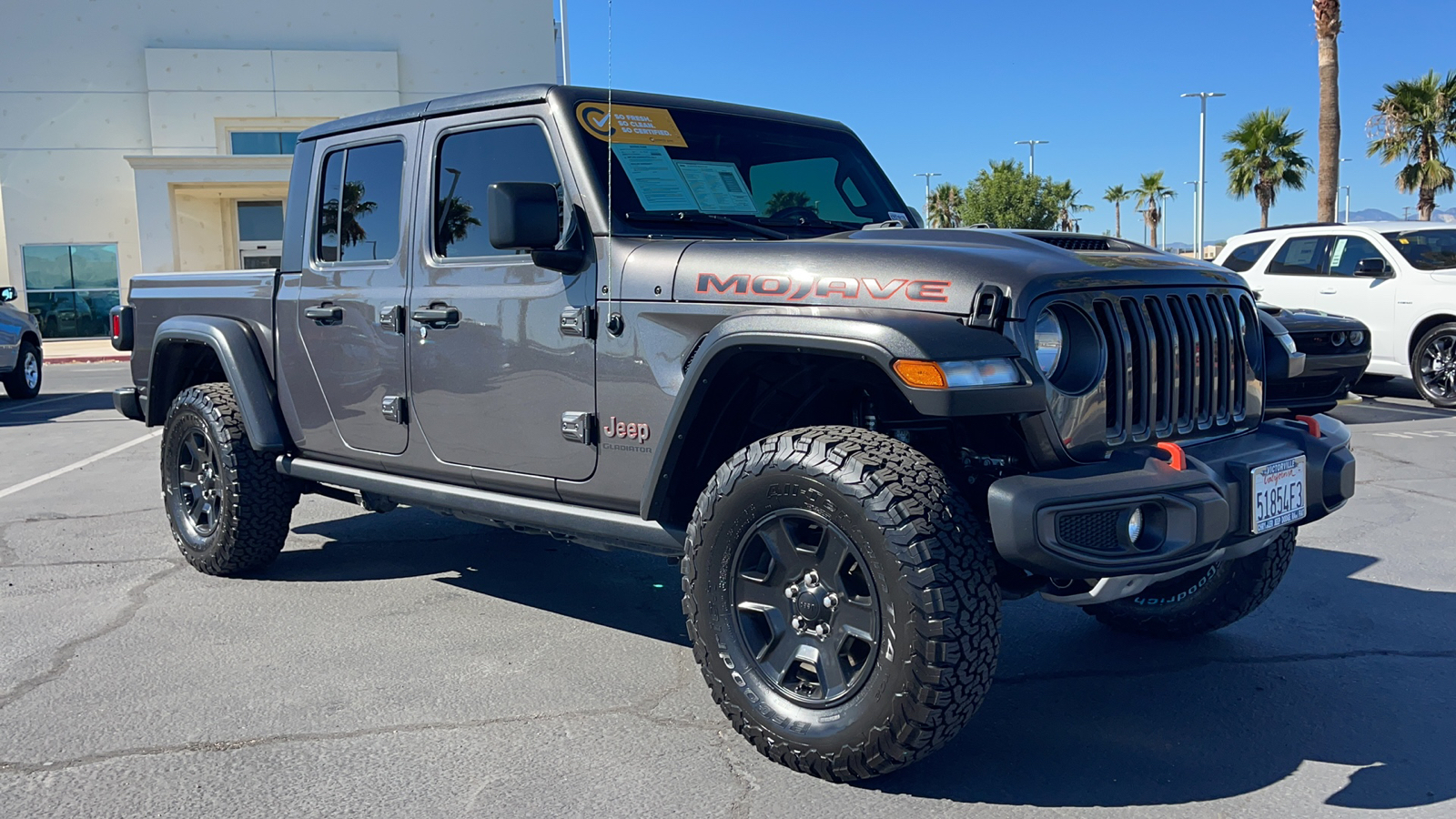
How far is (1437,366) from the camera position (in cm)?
1124

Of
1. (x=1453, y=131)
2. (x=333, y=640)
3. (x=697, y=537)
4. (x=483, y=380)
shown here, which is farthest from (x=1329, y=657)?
(x=1453, y=131)

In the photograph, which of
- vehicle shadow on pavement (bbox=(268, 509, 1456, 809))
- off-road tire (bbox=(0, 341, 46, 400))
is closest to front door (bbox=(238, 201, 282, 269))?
off-road tire (bbox=(0, 341, 46, 400))

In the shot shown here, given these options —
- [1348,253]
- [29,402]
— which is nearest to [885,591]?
[1348,253]

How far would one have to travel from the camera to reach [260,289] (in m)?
5.15

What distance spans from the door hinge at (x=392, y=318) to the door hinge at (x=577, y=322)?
35.3 inches

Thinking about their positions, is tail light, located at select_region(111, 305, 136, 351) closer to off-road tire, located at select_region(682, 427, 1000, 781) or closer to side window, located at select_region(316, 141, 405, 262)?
side window, located at select_region(316, 141, 405, 262)

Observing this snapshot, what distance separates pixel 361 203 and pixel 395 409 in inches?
35.7

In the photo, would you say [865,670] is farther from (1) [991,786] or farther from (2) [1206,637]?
(2) [1206,637]

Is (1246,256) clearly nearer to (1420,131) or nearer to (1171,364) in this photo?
(1171,364)

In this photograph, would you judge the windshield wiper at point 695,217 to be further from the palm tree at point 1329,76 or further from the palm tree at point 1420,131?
the palm tree at point 1420,131

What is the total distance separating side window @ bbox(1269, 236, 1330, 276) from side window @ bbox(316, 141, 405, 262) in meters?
10.4

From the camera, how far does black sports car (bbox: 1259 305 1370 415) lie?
4.02 meters

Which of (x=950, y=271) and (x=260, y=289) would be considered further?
(x=260, y=289)

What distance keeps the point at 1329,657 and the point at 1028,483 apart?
1990 millimetres
